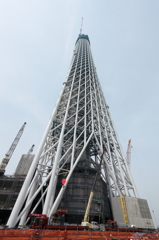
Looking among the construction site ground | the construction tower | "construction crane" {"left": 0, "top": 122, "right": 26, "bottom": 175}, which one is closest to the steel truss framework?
the construction tower

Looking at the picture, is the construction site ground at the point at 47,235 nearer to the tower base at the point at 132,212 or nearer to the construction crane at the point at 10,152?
the tower base at the point at 132,212

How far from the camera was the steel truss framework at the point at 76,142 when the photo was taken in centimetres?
2720

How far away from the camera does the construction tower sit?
25.5 m

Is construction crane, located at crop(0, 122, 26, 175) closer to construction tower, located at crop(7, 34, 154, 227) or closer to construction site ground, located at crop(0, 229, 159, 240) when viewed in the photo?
construction tower, located at crop(7, 34, 154, 227)

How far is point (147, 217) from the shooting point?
27.9 metres

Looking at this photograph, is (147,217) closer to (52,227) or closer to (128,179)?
(128,179)

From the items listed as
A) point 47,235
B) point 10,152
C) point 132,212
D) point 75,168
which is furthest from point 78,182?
point 10,152

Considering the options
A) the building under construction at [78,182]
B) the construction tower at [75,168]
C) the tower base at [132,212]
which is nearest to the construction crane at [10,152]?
the building under construction at [78,182]

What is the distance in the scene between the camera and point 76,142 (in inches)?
1797

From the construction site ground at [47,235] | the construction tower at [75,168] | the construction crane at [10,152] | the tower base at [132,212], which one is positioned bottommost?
the construction site ground at [47,235]

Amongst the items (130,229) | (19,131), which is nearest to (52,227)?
(130,229)

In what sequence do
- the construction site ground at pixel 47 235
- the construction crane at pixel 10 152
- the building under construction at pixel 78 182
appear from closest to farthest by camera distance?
the construction site ground at pixel 47 235 → the building under construction at pixel 78 182 → the construction crane at pixel 10 152

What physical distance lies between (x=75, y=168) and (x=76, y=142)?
9.53m

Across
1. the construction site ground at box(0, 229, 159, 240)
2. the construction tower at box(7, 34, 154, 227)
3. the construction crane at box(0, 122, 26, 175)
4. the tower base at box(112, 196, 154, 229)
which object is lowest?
the construction site ground at box(0, 229, 159, 240)
